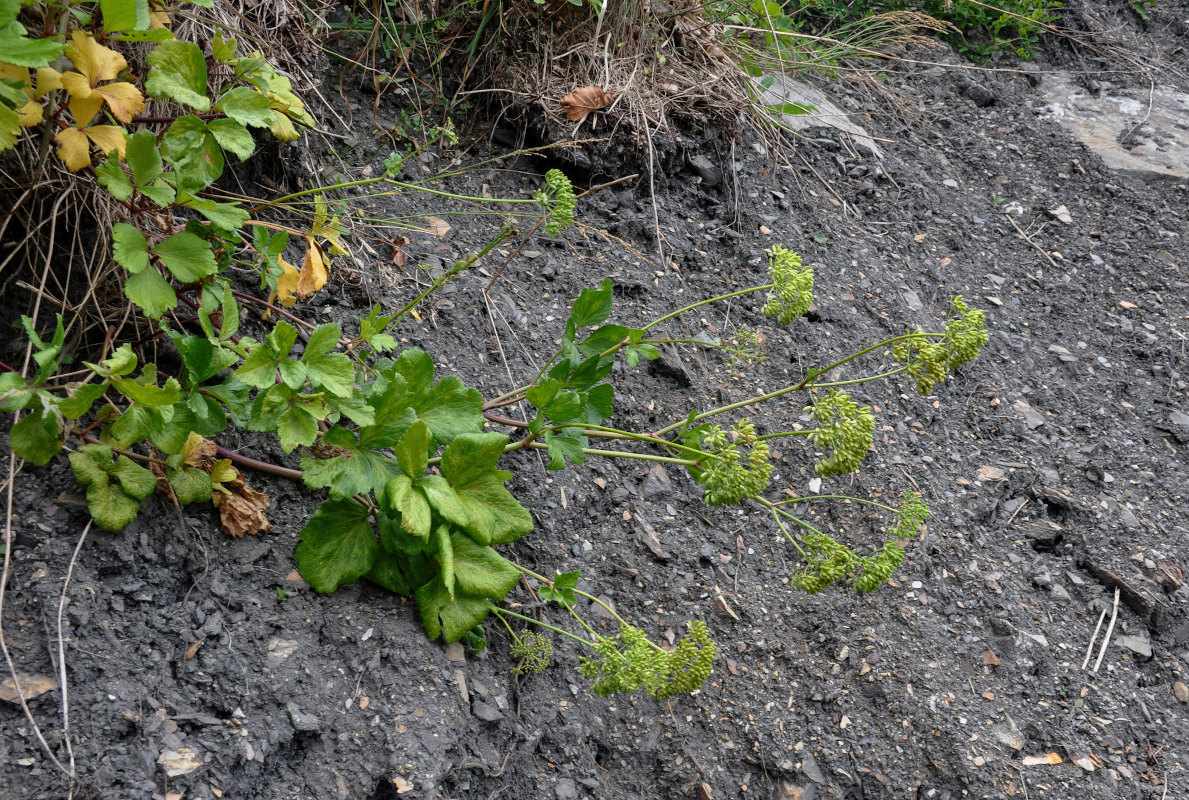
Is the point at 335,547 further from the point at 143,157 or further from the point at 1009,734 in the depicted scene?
the point at 1009,734

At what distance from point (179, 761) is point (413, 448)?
68cm

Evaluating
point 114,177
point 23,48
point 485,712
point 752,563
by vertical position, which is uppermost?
point 23,48

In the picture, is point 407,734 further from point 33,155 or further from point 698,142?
point 698,142

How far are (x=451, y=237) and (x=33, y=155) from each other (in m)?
1.31

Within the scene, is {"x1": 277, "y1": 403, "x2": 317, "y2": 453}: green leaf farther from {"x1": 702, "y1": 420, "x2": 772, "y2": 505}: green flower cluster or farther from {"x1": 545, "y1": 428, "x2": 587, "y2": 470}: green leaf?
{"x1": 702, "y1": 420, "x2": 772, "y2": 505}: green flower cluster

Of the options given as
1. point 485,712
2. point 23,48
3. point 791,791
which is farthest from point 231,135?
point 791,791

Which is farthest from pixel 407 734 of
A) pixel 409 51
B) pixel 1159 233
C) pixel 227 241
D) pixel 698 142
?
pixel 1159 233

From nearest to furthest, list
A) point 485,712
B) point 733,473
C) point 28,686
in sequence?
point 28,686 → point 733,473 → point 485,712

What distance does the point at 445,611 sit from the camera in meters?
1.80

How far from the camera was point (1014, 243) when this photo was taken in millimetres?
3963

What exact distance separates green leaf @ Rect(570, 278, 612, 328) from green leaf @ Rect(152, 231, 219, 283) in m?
0.82

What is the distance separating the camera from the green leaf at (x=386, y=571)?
1838 mm

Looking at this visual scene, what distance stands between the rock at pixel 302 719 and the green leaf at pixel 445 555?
0.35 m

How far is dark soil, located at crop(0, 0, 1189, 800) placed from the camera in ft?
5.23
